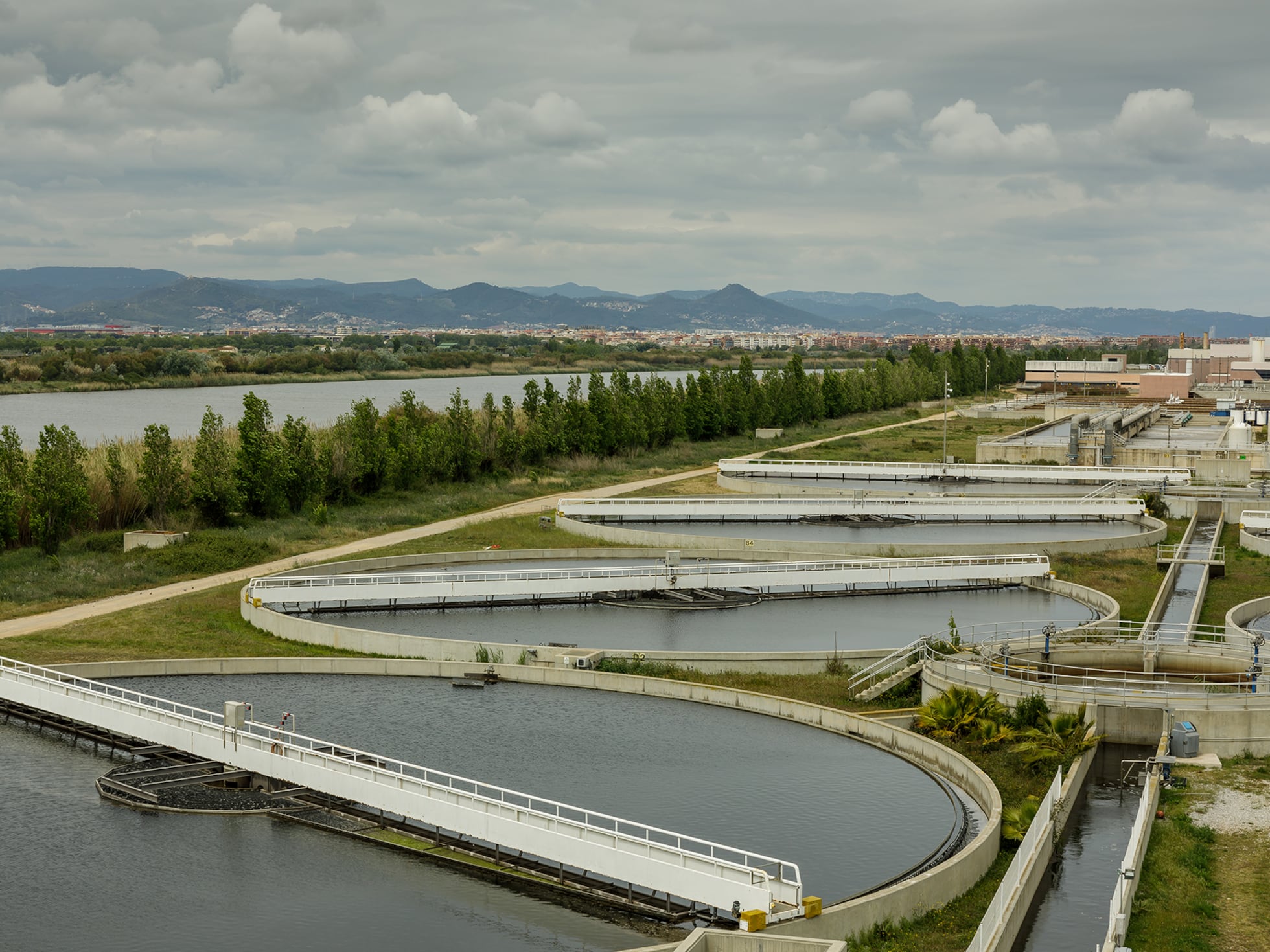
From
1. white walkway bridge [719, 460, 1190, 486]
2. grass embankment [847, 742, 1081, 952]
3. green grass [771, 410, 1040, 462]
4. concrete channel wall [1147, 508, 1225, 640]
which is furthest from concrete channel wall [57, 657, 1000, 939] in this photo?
green grass [771, 410, 1040, 462]

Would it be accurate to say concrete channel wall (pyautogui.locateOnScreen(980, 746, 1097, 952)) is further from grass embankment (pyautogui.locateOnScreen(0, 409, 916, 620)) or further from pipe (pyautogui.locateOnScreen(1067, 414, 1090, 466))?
pipe (pyautogui.locateOnScreen(1067, 414, 1090, 466))

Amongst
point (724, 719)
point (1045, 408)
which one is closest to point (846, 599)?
point (724, 719)

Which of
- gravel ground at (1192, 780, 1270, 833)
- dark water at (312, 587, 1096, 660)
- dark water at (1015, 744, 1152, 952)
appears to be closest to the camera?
dark water at (1015, 744, 1152, 952)

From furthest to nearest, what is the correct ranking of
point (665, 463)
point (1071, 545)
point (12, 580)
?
1. point (665, 463)
2. point (1071, 545)
3. point (12, 580)

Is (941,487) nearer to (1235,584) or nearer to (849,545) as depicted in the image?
(849,545)

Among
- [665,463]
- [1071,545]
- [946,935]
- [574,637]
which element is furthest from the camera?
[665,463]

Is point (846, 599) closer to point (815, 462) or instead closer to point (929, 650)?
point (929, 650)

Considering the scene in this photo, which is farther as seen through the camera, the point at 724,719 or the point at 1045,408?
the point at 1045,408
